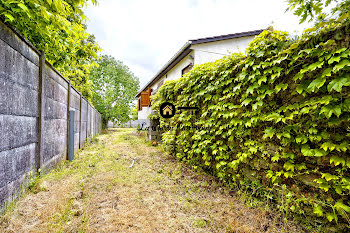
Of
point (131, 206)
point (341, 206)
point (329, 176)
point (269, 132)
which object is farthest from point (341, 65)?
point (131, 206)

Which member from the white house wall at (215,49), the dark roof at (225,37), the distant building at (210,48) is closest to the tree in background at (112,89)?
the distant building at (210,48)

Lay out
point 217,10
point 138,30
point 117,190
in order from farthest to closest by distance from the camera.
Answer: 1. point 138,30
2. point 217,10
3. point 117,190

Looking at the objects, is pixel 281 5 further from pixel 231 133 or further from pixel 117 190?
pixel 117 190

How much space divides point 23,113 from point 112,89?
1759 cm

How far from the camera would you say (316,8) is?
2006mm

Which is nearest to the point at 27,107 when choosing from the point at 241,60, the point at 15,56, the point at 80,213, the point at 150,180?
the point at 15,56

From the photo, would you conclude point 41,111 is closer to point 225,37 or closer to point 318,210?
point 318,210

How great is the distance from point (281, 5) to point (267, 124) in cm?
174

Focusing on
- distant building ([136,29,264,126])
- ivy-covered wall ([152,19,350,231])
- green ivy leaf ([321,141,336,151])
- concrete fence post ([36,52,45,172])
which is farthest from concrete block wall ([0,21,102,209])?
distant building ([136,29,264,126])

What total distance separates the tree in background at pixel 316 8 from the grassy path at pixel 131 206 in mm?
2634

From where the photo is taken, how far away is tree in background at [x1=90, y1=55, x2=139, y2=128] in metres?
18.1

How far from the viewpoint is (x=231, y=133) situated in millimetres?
2744

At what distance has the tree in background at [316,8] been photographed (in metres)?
1.82

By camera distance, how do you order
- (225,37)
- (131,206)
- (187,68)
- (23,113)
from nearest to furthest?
1. (23,113)
2. (131,206)
3. (225,37)
4. (187,68)
